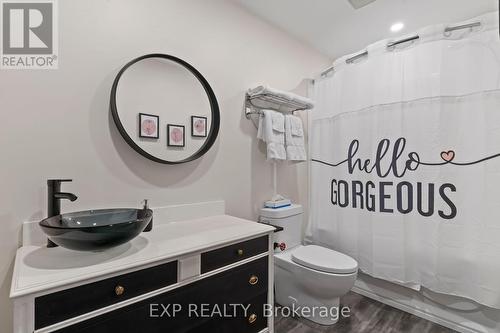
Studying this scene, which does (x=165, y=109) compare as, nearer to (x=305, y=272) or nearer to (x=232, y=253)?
(x=232, y=253)

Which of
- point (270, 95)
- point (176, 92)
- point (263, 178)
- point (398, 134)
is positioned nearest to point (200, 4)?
point (176, 92)

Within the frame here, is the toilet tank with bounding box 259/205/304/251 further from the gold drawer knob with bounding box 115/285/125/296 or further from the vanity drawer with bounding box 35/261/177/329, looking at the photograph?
the gold drawer knob with bounding box 115/285/125/296

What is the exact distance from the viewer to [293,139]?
2.06 meters

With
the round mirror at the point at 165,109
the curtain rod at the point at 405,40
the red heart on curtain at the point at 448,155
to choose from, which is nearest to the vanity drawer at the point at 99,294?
the round mirror at the point at 165,109

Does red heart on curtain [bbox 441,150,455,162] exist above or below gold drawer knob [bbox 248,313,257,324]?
above

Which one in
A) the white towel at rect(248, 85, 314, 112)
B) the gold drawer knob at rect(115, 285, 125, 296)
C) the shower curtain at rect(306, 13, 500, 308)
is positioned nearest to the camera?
the gold drawer knob at rect(115, 285, 125, 296)

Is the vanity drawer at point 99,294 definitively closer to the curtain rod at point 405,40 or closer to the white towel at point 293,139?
the white towel at point 293,139

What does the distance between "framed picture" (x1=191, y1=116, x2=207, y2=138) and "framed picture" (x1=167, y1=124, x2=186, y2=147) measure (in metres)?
0.08

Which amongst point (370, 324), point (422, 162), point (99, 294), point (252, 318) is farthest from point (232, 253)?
point (422, 162)

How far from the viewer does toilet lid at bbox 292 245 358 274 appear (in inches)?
63.4

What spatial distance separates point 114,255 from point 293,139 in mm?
1546

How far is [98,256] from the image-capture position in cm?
96

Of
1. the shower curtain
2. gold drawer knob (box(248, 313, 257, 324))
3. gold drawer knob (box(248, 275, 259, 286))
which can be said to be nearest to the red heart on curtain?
the shower curtain

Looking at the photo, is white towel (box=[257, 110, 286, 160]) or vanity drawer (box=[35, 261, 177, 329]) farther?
white towel (box=[257, 110, 286, 160])
